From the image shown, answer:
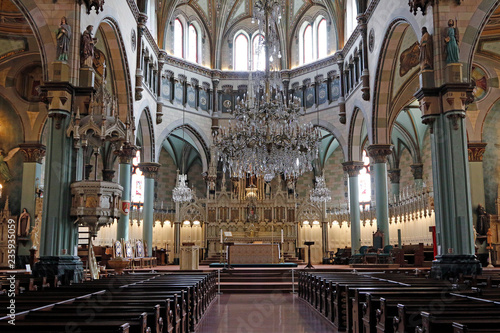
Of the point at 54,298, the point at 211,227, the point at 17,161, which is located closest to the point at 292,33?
the point at 211,227

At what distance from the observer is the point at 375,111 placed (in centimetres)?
2191

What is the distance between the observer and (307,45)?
30500 millimetres

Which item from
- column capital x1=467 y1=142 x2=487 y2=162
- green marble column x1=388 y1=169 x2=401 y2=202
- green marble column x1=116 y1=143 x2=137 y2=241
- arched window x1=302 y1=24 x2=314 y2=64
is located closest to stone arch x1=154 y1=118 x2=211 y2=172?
green marble column x1=116 y1=143 x2=137 y2=241

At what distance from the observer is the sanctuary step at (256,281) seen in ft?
54.5

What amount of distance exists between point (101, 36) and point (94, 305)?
15370 millimetres

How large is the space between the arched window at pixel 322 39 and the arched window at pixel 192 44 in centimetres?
746

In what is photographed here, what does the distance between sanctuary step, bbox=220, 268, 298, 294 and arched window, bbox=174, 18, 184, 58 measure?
15.4 metres

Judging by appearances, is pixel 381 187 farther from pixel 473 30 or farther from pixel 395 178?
pixel 473 30

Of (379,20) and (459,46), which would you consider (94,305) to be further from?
(379,20)

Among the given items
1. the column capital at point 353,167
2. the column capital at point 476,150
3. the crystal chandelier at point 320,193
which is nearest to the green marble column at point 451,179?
the column capital at point 476,150

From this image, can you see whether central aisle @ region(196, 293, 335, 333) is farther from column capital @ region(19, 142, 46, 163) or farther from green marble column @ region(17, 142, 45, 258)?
column capital @ region(19, 142, 46, 163)

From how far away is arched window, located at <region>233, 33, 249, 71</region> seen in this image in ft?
104

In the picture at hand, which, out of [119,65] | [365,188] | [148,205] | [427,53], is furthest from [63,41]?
[365,188]

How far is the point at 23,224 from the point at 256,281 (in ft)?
35.5
